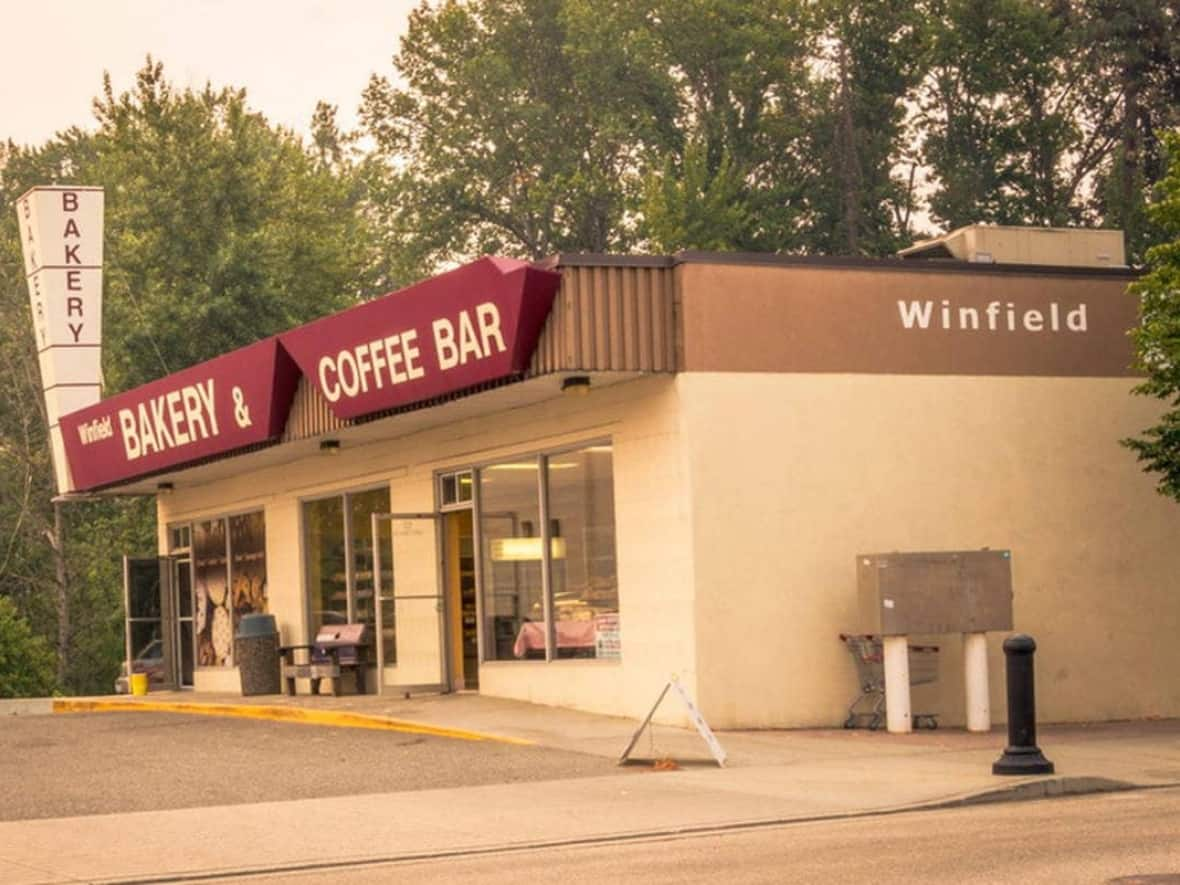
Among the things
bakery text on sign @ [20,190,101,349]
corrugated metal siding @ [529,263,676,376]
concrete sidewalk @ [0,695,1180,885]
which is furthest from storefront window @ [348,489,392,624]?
bakery text on sign @ [20,190,101,349]

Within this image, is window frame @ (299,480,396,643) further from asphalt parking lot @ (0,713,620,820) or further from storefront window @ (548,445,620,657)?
asphalt parking lot @ (0,713,620,820)

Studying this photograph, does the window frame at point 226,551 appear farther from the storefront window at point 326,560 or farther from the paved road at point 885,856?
the paved road at point 885,856

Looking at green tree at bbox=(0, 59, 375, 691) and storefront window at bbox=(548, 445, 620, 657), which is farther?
green tree at bbox=(0, 59, 375, 691)

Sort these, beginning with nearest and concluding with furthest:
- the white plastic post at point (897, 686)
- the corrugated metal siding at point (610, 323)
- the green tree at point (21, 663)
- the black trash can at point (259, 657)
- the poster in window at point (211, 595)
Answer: the corrugated metal siding at point (610, 323)
the white plastic post at point (897, 686)
the black trash can at point (259, 657)
the poster in window at point (211, 595)
the green tree at point (21, 663)

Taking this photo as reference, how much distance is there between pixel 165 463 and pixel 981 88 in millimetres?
32258

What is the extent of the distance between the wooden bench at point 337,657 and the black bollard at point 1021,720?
40.3 ft

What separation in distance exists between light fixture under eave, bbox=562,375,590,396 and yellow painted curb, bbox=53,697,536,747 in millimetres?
3585

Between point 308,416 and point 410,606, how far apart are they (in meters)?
2.67

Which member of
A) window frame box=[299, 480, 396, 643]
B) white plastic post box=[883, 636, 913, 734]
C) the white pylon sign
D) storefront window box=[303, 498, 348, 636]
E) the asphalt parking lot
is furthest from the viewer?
the white pylon sign

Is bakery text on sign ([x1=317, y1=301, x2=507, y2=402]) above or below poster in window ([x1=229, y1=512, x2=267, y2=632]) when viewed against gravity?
above

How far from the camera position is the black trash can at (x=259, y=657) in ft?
95.7

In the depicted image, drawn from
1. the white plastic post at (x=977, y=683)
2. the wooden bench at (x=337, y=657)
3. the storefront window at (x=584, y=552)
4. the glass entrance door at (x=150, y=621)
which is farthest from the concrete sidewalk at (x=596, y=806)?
the glass entrance door at (x=150, y=621)

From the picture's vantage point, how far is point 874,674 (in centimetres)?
2164

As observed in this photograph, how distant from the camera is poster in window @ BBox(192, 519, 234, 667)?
32.6m
